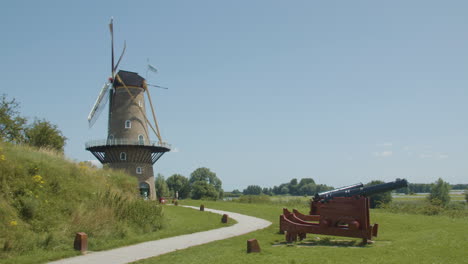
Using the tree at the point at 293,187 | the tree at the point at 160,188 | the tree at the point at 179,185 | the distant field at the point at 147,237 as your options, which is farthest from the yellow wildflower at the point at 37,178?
the tree at the point at 293,187

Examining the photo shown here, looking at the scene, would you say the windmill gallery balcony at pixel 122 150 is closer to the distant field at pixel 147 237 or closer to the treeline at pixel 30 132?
the treeline at pixel 30 132

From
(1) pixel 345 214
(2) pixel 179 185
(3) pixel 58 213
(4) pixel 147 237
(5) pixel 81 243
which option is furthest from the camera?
(2) pixel 179 185

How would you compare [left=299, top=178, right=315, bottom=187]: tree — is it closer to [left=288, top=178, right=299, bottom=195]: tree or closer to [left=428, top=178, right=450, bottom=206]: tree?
[left=288, top=178, right=299, bottom=195]: tree

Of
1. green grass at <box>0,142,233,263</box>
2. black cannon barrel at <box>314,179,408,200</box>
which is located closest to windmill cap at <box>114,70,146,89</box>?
green grass at <box>0,142,233,263</box>

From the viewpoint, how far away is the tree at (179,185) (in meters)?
86.7

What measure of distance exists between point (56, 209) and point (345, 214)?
9.27 m

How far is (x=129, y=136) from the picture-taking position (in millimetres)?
40156

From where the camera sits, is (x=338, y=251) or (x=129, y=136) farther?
(x=129, y=136)

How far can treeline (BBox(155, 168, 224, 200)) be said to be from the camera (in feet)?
249

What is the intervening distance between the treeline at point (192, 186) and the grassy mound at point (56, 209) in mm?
56256

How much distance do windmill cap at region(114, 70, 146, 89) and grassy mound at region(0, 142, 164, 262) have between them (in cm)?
2655

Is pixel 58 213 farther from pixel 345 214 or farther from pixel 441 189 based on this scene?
pixel 441 189

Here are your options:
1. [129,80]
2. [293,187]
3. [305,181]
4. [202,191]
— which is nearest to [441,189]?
[202,191]

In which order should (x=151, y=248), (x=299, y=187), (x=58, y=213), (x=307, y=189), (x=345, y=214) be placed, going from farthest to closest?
(x=299, y=187), (x=307, y=189), (x=58, y=213), (x=151, y=248), (x=345, y=214)
